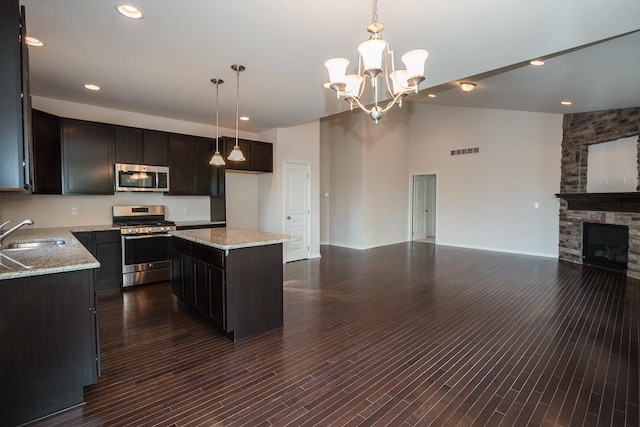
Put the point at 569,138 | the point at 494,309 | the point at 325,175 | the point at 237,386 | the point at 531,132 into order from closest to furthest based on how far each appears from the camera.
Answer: the point at 237,386, the point at 494,309, the point at 569,138, the point at 531,132, the point at 325,175

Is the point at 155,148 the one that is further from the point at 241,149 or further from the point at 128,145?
the point at 241,149

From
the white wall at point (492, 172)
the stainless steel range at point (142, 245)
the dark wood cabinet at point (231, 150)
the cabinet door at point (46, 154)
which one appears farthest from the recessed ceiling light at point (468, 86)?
the cabinet door at point (46, 154)

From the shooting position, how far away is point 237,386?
2.27 m

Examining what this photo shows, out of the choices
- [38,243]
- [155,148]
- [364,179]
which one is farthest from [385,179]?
[38,243]

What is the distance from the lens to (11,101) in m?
1.76

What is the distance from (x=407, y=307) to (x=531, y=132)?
5.63m

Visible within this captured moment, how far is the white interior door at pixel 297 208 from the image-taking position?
6.36m

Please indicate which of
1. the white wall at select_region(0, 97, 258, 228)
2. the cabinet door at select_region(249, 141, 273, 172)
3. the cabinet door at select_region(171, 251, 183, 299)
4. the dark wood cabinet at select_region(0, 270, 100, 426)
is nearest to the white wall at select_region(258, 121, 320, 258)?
the cabinet door at select_region(249, 141, 273, 172)

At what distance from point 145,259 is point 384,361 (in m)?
3.86

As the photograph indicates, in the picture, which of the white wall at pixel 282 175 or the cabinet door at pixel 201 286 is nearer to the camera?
the cabinet door at pixel 201 286

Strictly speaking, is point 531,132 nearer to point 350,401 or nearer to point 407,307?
point 407,307

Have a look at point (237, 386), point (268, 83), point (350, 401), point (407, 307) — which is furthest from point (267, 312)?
point (268, 83)

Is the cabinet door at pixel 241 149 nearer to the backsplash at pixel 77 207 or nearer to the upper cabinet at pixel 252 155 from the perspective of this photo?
the upper cabinet at pixel 252 155

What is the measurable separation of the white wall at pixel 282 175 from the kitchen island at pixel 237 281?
9.12 feet
